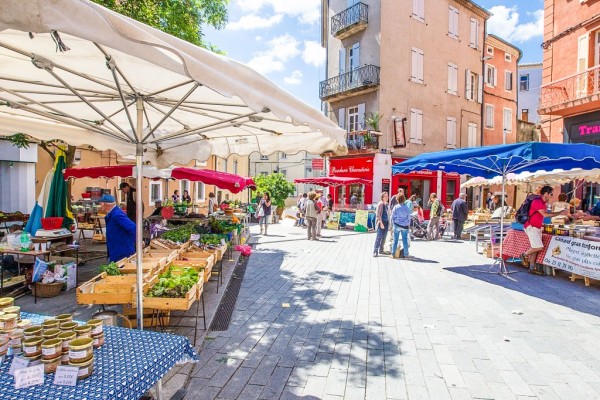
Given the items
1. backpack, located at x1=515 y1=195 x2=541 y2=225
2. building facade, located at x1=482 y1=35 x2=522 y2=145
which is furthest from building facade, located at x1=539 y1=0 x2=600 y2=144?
building facade, located at x1=482 y1=35 x2=522 y2=145

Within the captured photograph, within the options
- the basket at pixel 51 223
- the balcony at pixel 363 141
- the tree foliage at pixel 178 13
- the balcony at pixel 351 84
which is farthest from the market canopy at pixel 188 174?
the balcony at pixel 351 84

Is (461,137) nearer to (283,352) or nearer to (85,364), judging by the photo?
(283,352)

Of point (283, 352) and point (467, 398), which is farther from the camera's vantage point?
point (283, 352)

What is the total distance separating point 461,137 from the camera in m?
26.6

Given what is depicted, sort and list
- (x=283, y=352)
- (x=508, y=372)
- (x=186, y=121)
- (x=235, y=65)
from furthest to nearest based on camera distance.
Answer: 1. (x=186, y=121)
2. (x=283, y=352)
3. (x=508, y=372)
4. (x=235, y=65)

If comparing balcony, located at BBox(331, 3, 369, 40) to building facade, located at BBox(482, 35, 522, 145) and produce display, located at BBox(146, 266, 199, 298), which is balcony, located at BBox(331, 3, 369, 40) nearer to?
building facade, located at BBox(482, 35, 522, 145)

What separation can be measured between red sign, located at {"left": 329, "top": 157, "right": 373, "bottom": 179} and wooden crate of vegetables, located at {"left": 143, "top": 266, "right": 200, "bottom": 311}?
19044mm

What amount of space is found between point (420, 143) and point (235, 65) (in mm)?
23432

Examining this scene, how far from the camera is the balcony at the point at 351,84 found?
886 inches

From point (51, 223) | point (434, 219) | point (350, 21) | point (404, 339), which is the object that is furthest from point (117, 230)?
point (350, 21)

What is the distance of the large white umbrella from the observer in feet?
6.50

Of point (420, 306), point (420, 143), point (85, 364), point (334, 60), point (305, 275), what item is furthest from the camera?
point (334, 60)

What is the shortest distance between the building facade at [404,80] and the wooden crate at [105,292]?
19390 millimetres

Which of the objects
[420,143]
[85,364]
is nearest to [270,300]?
[85,364]
